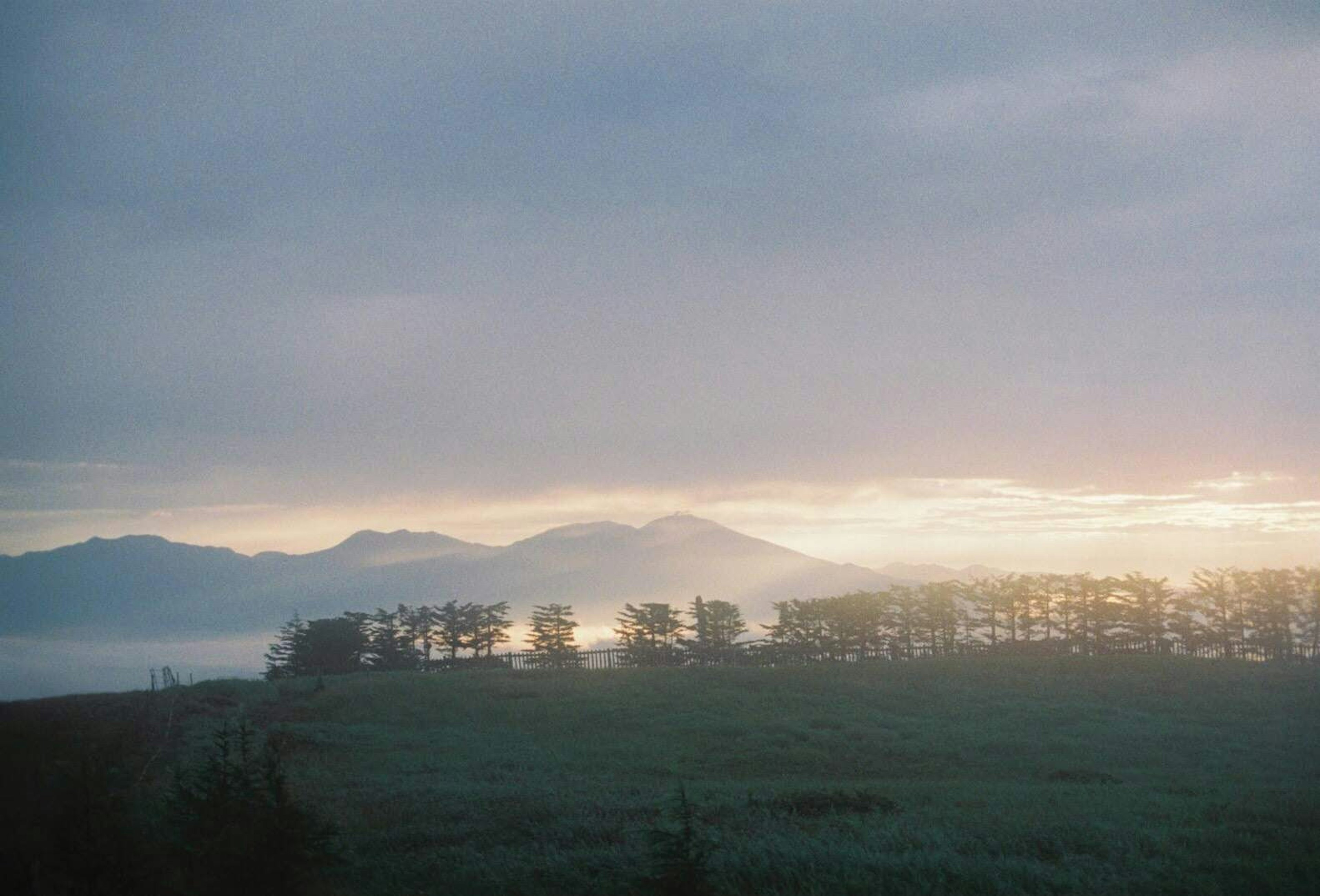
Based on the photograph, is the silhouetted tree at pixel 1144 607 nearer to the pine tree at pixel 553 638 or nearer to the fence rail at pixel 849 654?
the fence rail at pixel 849 654

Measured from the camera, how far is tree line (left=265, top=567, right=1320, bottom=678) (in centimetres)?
5638

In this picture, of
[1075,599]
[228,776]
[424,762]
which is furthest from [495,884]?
[1075,599]

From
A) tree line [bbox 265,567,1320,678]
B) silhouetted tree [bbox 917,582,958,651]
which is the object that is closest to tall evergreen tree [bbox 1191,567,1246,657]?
tree line [bbox 265,567,1320,678]

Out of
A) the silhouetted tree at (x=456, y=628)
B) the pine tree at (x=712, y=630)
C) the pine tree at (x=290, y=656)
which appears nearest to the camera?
the pine tree at (x=712, y=630)

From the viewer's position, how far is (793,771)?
91.0 ft

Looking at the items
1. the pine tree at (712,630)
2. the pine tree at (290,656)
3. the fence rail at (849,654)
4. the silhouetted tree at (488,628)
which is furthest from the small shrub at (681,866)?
the pine tree at (290,656)

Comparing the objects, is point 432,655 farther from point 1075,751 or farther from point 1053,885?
point 1053,885

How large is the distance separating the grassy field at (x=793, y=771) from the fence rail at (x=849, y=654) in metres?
5.26

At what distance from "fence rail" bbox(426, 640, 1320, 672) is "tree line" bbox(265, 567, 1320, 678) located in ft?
0.30

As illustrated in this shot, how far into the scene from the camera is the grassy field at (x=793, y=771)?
1442 cm

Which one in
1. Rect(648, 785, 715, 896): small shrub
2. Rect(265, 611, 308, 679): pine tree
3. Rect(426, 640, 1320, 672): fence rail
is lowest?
Rect(426, 640, 1320, 672): fence rail

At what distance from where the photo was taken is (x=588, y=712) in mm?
38000

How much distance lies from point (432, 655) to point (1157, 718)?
46599mm

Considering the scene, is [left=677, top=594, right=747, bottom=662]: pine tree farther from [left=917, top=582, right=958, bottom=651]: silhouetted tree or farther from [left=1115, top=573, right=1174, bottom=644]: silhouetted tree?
[left=1115, top=573, right=1174, bottom=644]: silhouetted tree
